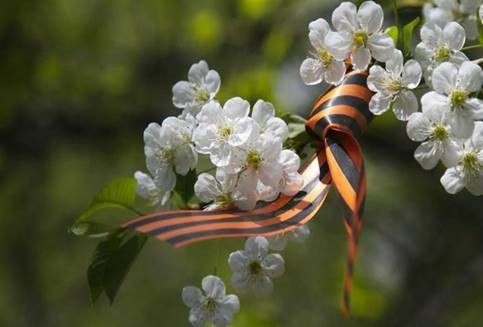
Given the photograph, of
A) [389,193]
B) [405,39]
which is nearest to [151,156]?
[405,39]

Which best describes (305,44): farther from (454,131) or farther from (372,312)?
(454,131)

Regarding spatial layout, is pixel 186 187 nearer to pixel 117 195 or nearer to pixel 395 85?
pixel 117 195

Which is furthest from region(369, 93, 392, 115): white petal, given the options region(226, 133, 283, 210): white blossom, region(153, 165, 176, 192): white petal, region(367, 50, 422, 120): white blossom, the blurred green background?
the blurred green background

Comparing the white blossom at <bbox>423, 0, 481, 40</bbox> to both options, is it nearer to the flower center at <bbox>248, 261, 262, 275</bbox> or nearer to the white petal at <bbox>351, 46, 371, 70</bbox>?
the white petal at <bbox>351, 46, 371, 70</bbox>

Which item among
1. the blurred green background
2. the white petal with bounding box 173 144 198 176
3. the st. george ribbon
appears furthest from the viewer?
the blurred green background

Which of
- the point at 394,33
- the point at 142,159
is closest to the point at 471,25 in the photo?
the point at 394,33

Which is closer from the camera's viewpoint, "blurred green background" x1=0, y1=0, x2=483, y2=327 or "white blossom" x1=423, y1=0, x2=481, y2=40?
"white blossom" x1=423, y1=0, x2=481, y2=40

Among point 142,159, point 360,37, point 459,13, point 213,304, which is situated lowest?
Answer: point 142,159
